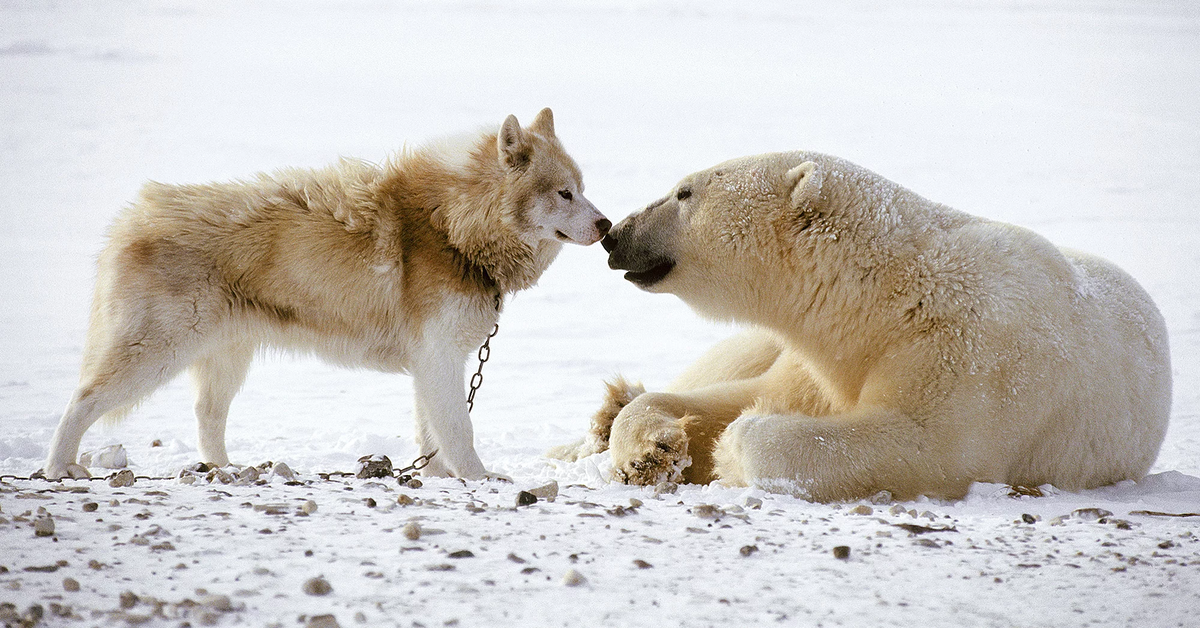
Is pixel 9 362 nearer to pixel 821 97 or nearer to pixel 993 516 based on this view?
pixel 993 516

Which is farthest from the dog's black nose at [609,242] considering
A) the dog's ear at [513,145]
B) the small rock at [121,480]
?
the small rock at [121,480]

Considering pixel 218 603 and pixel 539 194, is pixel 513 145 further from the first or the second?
pixel 218 603

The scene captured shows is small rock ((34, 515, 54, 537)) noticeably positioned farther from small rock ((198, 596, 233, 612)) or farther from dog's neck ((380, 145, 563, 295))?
dog's neck ((380, 145, 563, 295))

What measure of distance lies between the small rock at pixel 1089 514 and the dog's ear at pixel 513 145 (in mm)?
2978

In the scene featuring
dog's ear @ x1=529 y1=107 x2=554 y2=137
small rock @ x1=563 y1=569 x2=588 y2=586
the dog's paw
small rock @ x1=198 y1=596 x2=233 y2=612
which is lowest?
the dog's paw

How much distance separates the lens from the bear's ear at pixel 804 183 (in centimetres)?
445

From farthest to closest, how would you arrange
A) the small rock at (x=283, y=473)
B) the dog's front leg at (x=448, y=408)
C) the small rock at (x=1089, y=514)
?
the dog's front leg at (x=448, y=408) < the small rock at (x=283, y=473) < the small rock at (x=1089, y=514)

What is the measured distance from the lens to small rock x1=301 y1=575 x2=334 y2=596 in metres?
2.75

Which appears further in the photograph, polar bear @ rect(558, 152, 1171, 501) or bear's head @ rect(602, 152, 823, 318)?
bear's head @ rect(602, 152, 823, 318)

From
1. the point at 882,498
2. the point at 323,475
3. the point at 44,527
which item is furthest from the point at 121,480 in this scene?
the point at 882,498

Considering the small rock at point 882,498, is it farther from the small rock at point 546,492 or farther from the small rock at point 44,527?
the small rock at point 44,527

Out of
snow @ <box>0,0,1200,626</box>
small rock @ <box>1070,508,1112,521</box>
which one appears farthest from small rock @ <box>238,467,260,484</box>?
small rock @ <box>1070,508,1112,521</box>

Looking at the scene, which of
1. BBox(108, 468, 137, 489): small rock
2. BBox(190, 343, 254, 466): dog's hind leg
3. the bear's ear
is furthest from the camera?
BBox(190, 343, 254, 466): dog's hind leg

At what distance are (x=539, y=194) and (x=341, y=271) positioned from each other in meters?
1.05
